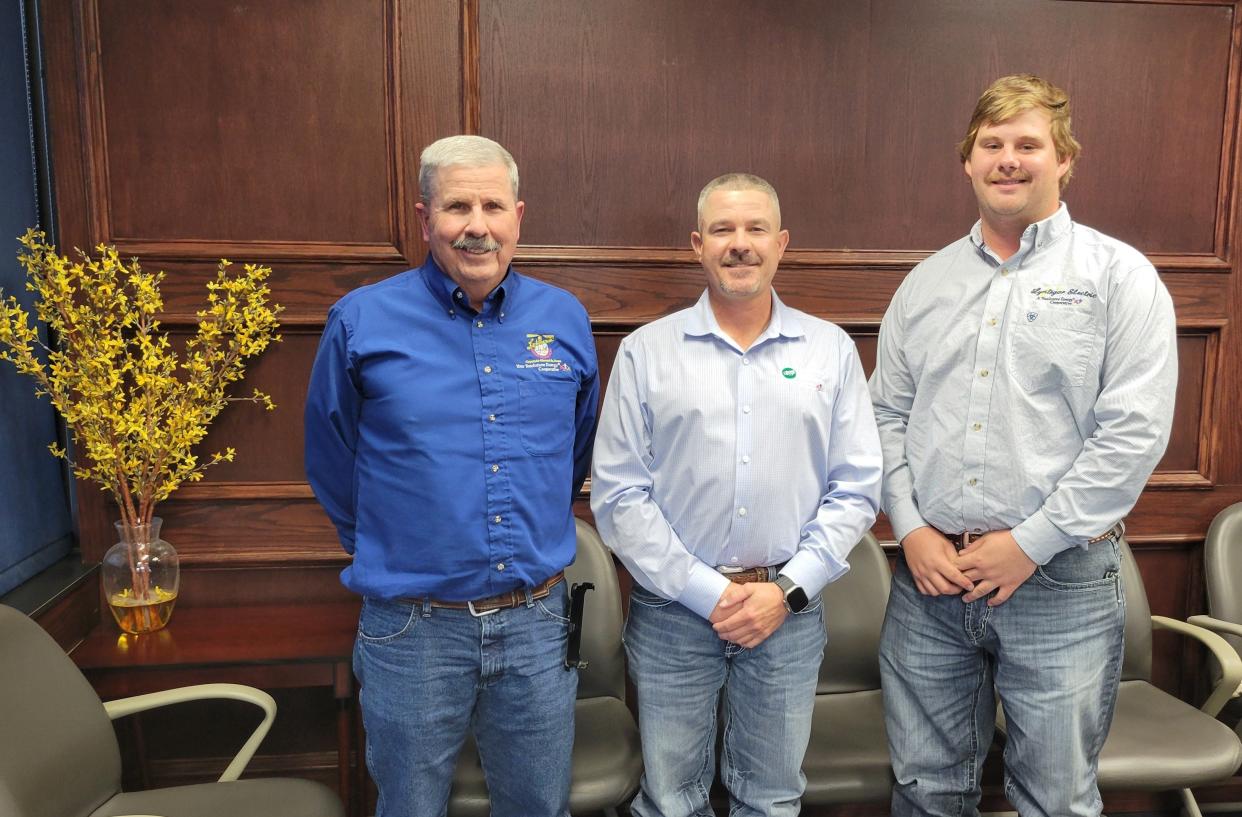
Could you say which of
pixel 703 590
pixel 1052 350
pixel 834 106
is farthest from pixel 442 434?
pixel 834 106

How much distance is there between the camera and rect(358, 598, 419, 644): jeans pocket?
170 cm

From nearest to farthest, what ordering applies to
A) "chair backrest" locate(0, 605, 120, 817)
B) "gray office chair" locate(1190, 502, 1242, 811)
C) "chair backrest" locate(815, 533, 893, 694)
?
"chair backrest" locate(0, 605, 120, 817) < "chair backrest" locate(815, 533, 893, 694) < "gray office chair" locate(1190, 502, 1242, 811)

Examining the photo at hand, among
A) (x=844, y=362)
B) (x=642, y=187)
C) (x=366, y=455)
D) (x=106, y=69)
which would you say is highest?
(x=106, y=69)

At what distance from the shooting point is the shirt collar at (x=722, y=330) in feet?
6.16

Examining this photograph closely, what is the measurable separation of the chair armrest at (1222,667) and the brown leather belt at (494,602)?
5.91 feet

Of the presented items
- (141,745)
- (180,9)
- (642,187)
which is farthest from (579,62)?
(141,745)

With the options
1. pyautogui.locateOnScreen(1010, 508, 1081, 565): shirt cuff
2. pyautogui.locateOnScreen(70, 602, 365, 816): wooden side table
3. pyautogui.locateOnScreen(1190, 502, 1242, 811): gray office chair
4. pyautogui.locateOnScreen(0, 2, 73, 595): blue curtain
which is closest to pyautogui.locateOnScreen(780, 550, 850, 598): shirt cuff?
pyautogui.locateOnScreen(1010, 508, 1081, 565): shirt cuff

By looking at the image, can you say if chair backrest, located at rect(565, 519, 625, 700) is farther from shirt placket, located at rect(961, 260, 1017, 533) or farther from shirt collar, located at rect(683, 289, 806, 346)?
shirt placket, located at rect(961, 260, 1017, 533)

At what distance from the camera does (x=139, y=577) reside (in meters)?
2.23

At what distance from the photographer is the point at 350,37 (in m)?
2.40

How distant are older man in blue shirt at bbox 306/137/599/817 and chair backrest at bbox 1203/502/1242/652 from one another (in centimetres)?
198

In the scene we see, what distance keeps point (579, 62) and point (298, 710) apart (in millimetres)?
2011

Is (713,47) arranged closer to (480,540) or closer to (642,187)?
(642,187)

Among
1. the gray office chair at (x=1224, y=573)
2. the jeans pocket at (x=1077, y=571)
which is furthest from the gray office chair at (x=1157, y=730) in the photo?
the jeans pocket at (x=1077, y=571)
